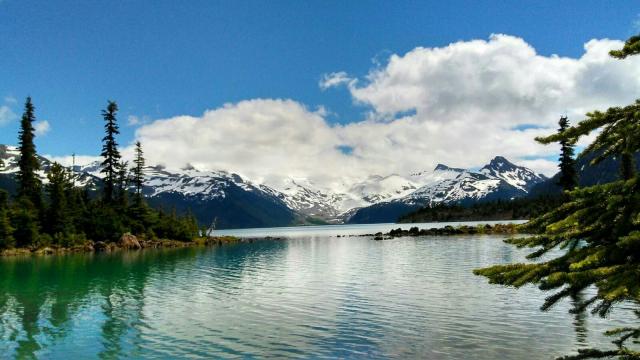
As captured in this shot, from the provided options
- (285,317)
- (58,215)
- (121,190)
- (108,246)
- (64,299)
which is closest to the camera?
(285,317)

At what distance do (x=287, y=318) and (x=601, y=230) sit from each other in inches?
1113

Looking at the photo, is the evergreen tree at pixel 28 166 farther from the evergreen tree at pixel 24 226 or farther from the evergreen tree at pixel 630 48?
the evergreen tree at pixel 630 48

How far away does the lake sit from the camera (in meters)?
25.4

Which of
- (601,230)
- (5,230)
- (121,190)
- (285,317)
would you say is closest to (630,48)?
(601,230)

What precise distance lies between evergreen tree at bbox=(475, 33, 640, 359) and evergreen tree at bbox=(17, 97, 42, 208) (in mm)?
118292

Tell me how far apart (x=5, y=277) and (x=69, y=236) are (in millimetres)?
47685

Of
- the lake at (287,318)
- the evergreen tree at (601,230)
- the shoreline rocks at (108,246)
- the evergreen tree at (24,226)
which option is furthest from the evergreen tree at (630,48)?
the evergreen tree at (24,226)

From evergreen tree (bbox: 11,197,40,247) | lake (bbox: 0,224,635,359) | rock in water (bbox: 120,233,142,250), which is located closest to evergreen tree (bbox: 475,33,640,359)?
lake (bbox: 0,224,635,359)

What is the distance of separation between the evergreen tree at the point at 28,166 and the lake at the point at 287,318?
188 ft

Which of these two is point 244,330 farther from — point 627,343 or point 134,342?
point 627,343

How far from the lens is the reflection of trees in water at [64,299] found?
28391mm

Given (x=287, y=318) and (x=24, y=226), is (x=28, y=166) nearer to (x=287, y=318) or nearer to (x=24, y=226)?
(x=24, y=226)

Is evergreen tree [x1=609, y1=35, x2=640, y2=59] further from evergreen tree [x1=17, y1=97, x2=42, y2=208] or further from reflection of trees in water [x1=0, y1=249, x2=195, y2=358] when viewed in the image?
evergreen tree [x1=17, y1=97, x2=42, y2=208]

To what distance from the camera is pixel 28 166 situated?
109 m
